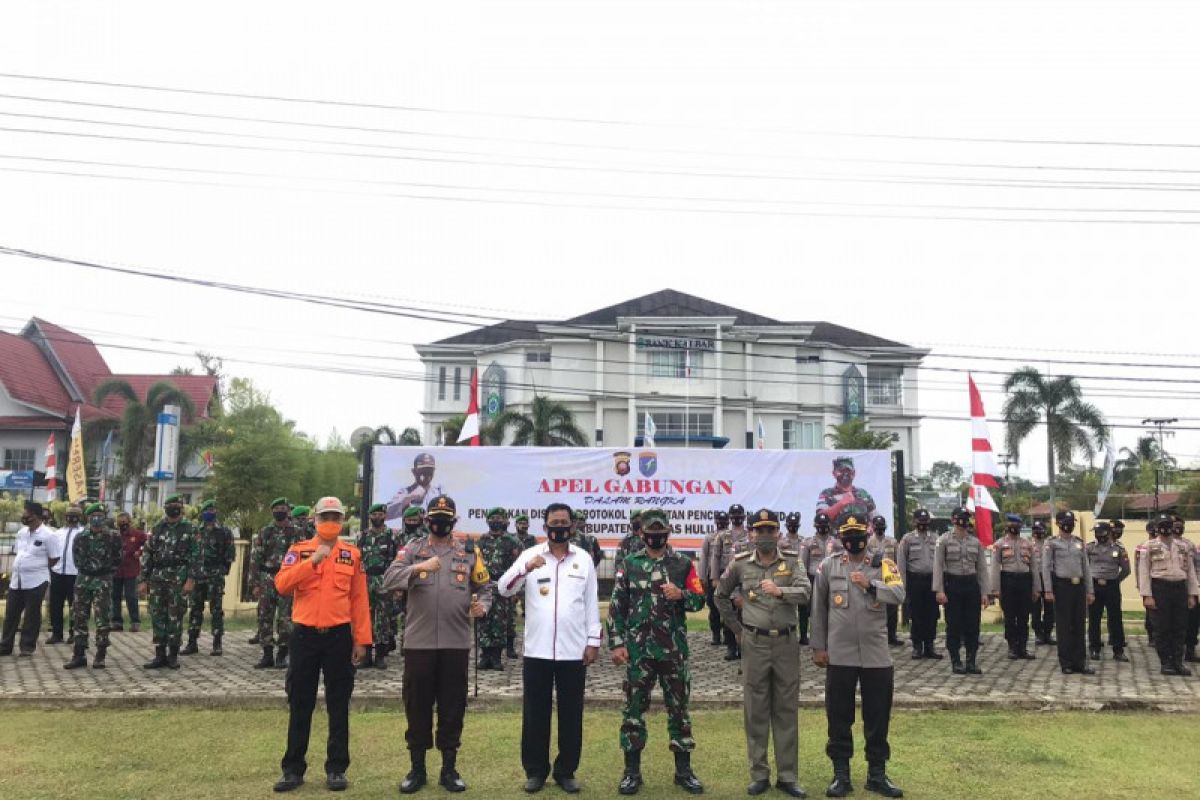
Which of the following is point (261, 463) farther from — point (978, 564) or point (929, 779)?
point (929, 779)

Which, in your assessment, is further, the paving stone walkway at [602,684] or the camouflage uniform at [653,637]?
the paving stone walkway at [602,684]

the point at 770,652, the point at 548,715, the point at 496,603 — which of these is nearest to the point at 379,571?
the point at 496,603

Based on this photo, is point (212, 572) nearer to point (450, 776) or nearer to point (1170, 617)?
point (450, 776)

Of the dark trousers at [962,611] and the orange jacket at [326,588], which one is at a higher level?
the orange jacket at [326,588]

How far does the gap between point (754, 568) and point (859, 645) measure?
943 millimetres

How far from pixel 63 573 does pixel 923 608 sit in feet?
41.5

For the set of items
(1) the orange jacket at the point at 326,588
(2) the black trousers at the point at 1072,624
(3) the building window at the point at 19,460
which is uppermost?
(3) the building window at the point at 19,460

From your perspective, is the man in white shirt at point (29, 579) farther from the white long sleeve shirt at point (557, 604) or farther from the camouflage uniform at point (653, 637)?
the camouflage uniform at point (653, 637)

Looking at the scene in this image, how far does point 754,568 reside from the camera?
21.3 feet

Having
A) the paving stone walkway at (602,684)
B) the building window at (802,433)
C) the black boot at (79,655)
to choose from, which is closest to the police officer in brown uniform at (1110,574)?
the paving stone walkway at (602,684)

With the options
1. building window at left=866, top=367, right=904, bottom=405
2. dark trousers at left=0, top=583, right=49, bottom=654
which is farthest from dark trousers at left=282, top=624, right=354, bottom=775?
building window at left=866, top=367, right=904, bottom=405

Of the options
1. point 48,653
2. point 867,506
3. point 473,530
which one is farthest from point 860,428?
point 48,653

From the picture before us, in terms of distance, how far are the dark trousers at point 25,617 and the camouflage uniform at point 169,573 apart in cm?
231

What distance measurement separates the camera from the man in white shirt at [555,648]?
239 inches
